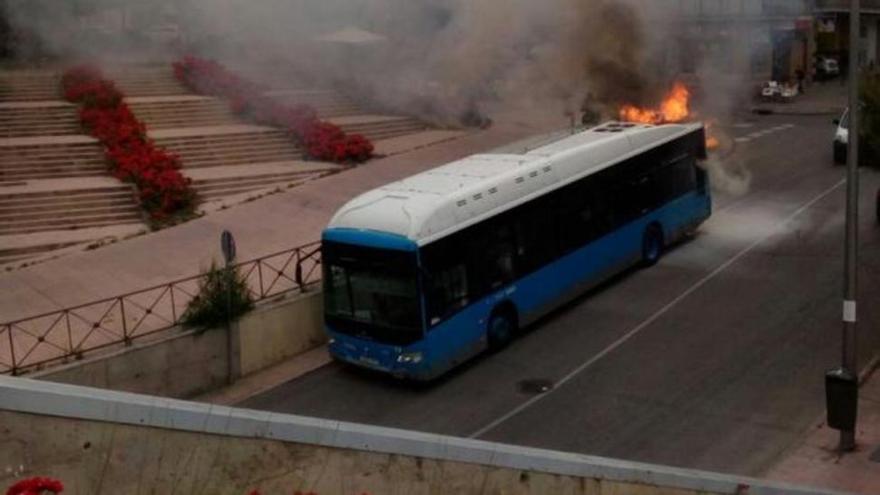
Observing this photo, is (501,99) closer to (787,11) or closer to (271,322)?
(787,11)

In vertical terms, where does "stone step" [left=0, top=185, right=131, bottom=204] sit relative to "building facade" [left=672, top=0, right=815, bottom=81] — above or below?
below

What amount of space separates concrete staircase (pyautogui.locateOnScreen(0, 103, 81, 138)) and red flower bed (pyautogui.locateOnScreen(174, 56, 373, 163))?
332 centimetres

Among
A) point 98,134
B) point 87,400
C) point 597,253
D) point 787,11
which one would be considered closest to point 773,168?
point 787,11

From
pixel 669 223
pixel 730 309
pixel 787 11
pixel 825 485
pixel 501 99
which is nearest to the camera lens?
pixel 825 485

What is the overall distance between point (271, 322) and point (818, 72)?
128 ft

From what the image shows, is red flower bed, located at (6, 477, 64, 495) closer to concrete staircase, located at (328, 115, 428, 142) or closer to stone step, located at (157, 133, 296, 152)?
stone step, located at (157, 133, 296, 152)

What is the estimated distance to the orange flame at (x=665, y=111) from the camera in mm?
23297

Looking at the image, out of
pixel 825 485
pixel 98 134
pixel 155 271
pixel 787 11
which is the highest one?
pixel 787 11

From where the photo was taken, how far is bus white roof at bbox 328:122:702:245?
45.4 feet

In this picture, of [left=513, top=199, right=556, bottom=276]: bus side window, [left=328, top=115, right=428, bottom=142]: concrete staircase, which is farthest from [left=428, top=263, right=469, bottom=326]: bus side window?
[left=328, top=115, right=428, bottom=142]: concrete staircase

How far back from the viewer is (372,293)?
1380 centimetres

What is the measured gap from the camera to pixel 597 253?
1698cm

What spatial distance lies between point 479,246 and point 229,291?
3214mm

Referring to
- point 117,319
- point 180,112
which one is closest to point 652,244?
point 117,319
